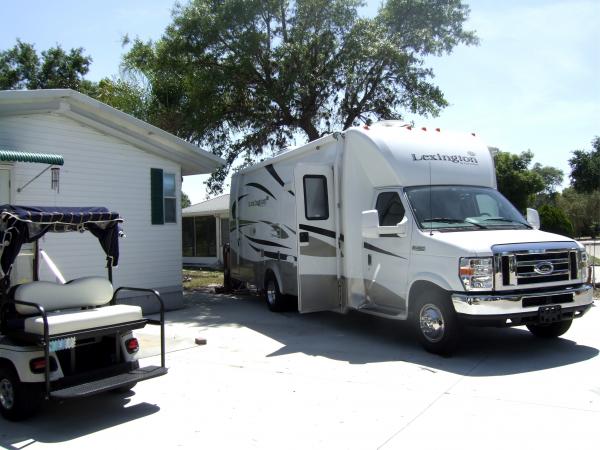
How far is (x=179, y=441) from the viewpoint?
4.81m

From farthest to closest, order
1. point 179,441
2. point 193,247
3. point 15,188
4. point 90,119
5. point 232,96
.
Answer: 1. point 193,247
2. point 232,96
3. point 90,119
4. point 15,188
5. point 179,441

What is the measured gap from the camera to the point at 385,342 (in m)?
8.43

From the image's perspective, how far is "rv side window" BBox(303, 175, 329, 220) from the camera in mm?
9391

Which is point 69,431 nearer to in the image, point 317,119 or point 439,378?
point 439,378

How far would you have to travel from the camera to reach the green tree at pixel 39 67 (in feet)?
103

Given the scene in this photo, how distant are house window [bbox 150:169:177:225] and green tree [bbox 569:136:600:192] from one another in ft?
98.8

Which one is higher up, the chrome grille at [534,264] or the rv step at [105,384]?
the chrome grille at [534,264]

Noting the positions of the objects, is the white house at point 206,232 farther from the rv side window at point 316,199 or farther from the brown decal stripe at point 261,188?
the rv side window at point 316,199

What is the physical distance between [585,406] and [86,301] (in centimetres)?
512

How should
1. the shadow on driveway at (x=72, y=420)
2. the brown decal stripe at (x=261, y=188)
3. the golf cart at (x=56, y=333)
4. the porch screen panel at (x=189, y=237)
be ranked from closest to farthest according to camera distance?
1. the shadow on driveway at (x=72, y=420)
2. the golf cart at (x=56, y=333)
3. the brown decal stripe at (x=261, y=188)
4. the porch screen panel at (x=189, y=237)

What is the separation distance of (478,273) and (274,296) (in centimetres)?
544

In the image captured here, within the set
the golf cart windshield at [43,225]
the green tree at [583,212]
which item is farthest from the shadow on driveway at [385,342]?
the green tree at [583,212]

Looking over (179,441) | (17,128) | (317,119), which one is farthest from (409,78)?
(179,441)

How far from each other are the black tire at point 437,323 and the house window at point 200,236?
18.0 m
